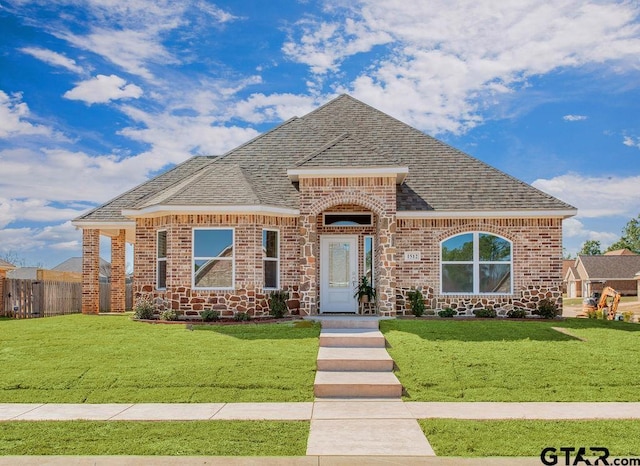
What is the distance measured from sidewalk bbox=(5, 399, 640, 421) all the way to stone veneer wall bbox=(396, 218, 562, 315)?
8.91m

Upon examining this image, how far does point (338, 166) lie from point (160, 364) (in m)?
7.75

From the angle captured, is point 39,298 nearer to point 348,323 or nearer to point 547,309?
point 348,323

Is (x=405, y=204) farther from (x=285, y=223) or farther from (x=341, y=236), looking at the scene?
(x=285, y=223)

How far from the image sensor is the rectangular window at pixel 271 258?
17703 mm

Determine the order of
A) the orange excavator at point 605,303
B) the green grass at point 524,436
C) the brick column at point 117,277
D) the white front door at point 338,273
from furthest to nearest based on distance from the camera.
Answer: the brick column at point 117,277
the orange excavator at point 605,303
the white front door at point 338,273
the green grass at point 524,436

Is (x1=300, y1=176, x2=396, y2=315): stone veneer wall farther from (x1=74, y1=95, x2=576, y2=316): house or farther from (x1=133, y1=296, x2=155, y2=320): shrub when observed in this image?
(x1=133, y1=296, x2=155, y2=320): shrub

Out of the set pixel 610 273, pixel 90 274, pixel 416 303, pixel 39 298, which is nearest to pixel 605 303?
pixel 416 303

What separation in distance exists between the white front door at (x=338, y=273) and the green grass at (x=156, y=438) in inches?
413

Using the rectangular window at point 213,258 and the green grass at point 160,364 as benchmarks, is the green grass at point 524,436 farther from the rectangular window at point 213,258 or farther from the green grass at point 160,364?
the rectangular window at point 213,258

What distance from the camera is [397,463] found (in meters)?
6.84

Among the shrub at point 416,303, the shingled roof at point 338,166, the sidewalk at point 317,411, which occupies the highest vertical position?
the shingled roof at point 338,166

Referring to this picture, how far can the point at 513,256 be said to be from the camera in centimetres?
1867

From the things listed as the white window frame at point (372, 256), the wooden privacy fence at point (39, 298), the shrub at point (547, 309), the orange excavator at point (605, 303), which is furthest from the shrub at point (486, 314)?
the wooden privacy fence at point (39, 298)

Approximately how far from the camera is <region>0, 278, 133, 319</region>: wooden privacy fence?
2366 cm
